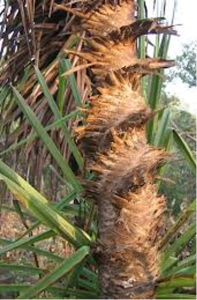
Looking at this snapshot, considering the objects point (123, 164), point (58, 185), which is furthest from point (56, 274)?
point (58, 185)

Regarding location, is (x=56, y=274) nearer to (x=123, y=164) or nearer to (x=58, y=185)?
(x=123, y=164)

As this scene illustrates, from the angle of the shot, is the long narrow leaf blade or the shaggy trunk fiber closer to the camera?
the long narrow leaf blade

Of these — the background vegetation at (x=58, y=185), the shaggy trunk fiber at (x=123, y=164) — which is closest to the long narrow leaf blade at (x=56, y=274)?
the background vegetation at (x=58, y=185)

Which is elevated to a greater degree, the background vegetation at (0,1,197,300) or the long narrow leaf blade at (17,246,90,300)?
the background vegetation at (0,1,197,300)

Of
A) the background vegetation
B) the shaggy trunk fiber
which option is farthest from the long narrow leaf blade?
the shaggy trunk fiber

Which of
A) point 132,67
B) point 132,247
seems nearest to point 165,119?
point 132,67

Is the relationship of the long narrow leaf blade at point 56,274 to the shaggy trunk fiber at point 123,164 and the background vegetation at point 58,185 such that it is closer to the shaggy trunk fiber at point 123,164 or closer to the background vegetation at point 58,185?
the background vegetation at point 58,185

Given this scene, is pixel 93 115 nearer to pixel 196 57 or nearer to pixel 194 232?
pixel 194 232

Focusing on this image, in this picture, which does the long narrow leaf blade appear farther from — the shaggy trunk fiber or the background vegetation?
the shaggy trunk fiber
